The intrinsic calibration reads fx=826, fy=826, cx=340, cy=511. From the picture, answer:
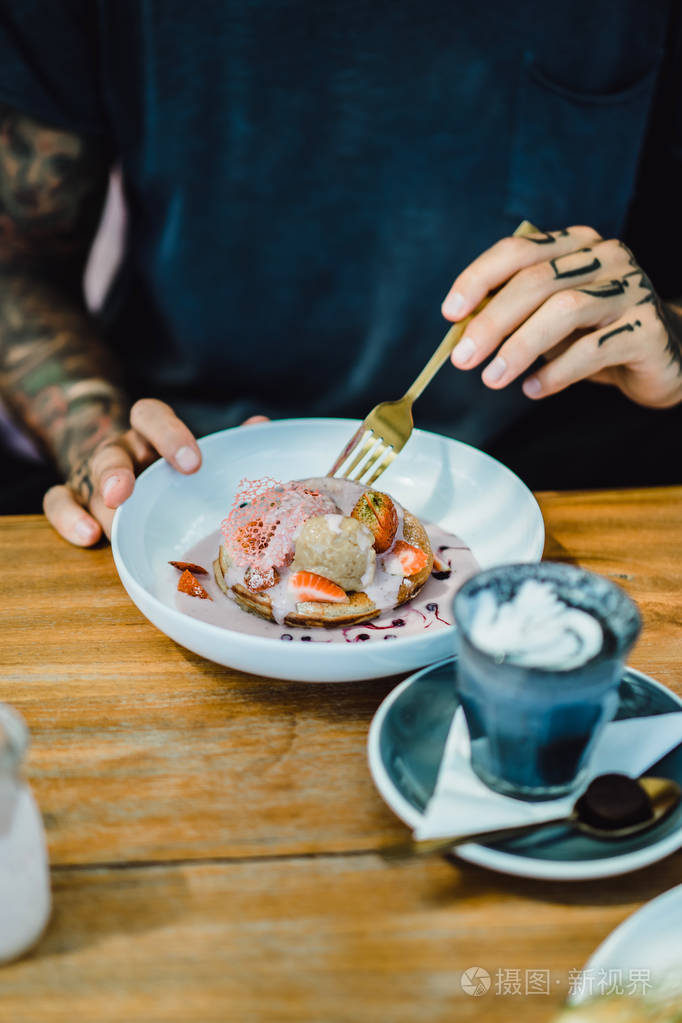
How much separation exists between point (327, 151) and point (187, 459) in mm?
901

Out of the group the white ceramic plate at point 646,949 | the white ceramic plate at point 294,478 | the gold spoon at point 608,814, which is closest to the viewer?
the white ceramic plate at point 646,949

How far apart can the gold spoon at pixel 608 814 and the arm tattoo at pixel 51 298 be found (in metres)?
1.29

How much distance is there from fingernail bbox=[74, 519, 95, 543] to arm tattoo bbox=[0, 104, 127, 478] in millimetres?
404

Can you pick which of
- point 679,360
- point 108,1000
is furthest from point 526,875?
point 679,360

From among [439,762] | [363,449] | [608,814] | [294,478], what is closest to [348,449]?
[363,449]

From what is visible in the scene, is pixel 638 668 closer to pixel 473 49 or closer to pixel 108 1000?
pixel 108 1000

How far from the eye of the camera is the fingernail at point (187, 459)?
1428 mm

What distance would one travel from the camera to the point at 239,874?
2.60ft

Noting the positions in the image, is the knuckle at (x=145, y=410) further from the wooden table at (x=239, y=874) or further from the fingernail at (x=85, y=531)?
the wooden table at (x=239, y=874)

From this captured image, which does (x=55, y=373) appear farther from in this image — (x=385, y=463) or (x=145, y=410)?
(x=385, y=463)

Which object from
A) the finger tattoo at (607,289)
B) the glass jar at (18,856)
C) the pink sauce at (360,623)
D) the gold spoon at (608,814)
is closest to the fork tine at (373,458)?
the pink sauce at (360,623)

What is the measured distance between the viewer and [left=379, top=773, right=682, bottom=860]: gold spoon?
0.75 metres

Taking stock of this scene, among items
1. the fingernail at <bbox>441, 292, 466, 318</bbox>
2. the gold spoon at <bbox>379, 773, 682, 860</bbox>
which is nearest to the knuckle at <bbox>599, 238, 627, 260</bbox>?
the fingernail at <bbox>441, 292, 466, 318</bbox>

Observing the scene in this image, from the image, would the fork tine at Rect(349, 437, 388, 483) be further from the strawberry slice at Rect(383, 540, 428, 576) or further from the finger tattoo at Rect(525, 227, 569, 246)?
the finger tattoo at Rect(525, 227, 569, 246)
